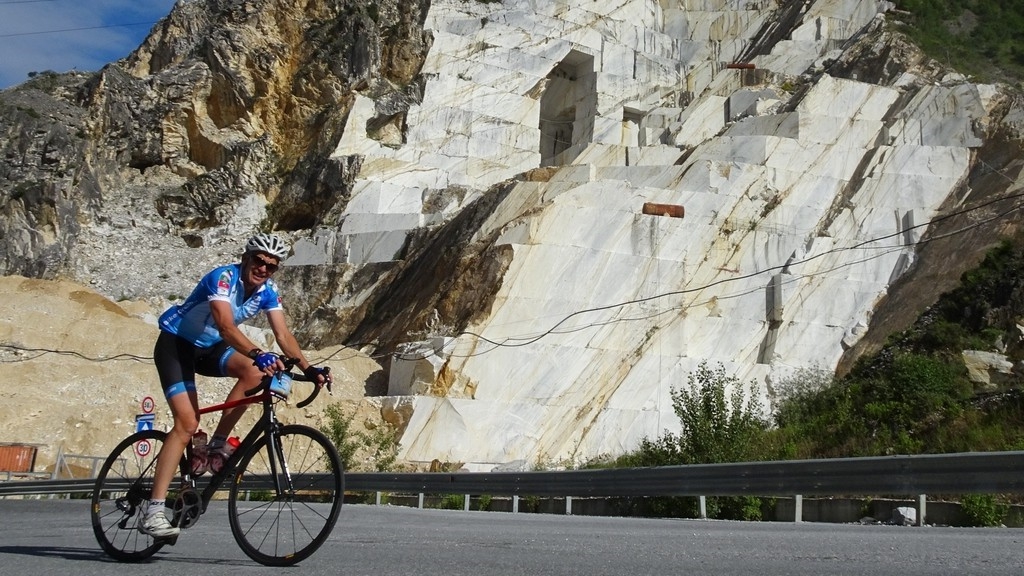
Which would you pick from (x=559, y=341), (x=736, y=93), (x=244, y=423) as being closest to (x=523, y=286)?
(x=559, y=341)

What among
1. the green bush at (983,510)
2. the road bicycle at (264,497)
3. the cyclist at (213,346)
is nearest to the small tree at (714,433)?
the green bush at (983,510)

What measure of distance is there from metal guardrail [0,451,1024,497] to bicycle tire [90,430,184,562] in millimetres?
6679

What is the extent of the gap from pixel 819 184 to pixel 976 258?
5820mm

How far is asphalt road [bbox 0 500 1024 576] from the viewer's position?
4.93 m

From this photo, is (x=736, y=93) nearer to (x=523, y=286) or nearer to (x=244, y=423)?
(x=523, y=286)

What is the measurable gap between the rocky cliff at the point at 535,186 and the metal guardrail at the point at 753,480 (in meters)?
8.83

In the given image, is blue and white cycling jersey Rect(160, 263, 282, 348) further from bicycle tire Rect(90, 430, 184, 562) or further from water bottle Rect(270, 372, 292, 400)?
bicycle tire Rect(90, 430, 184, 562)

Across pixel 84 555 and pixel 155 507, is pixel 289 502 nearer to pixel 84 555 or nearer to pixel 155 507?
pixel 155 507

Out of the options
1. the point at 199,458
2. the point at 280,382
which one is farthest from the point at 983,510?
the point at 199,458

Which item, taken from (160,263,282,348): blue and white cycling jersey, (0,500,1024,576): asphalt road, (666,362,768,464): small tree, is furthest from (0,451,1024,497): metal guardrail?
(160,263,282,348): blue and white cycling jersey

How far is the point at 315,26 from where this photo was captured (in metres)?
49.1

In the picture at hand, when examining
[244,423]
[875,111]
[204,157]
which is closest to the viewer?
[244,423]

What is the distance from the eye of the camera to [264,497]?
5.48 meters

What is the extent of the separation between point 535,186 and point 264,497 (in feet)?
80.9
